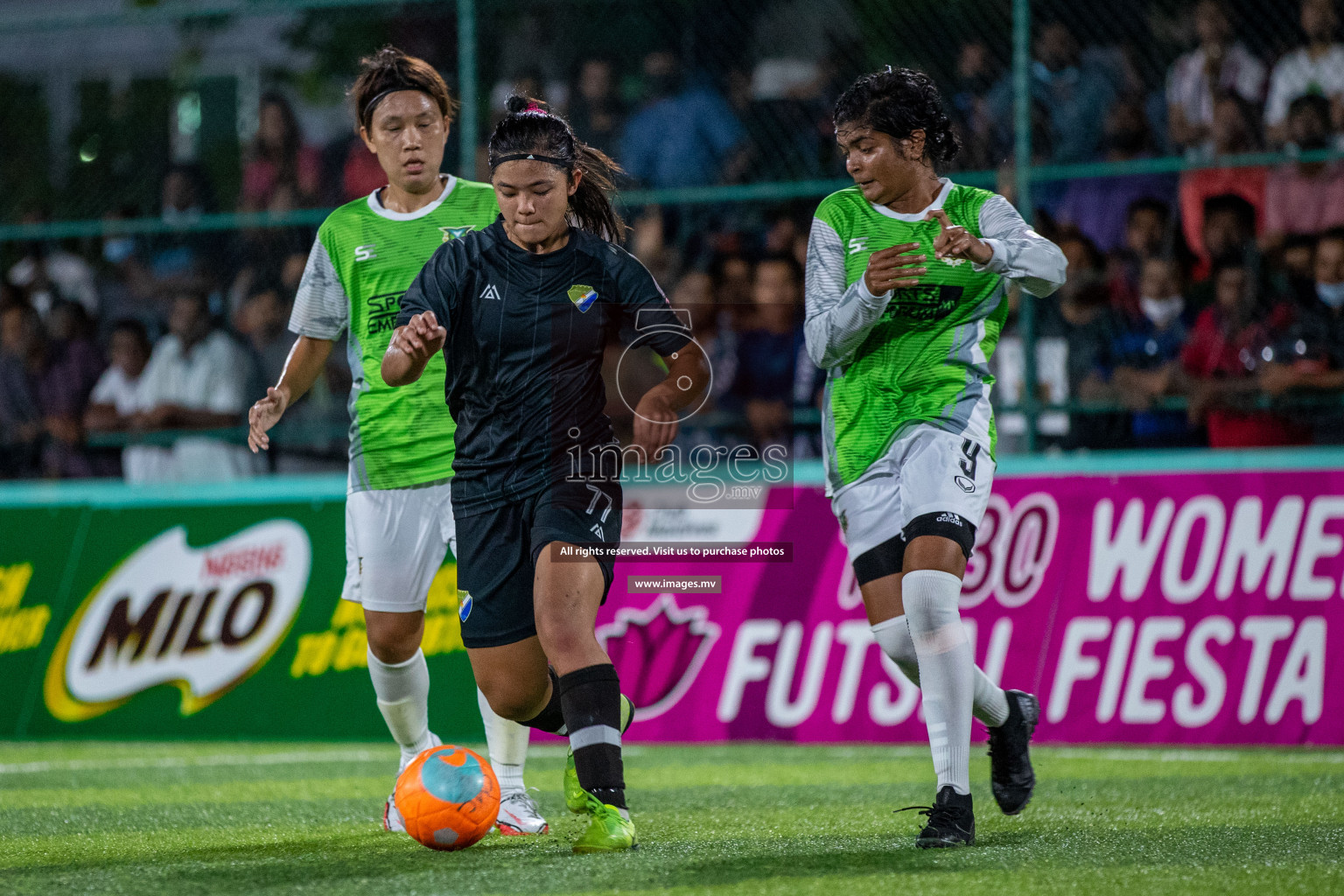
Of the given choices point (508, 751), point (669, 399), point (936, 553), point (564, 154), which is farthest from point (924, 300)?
point (508, 751)

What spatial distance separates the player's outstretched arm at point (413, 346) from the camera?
4.57 metres

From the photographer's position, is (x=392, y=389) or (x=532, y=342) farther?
(x=392, y=389)

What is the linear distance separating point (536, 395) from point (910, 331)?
120 centimetres

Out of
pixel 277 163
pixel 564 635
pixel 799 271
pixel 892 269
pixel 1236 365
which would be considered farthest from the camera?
pixel 277 163

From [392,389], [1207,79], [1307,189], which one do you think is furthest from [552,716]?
[1207,79]

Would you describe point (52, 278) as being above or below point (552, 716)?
above

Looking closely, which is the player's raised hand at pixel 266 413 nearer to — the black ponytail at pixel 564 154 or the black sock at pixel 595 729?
the black ponytail at pixel 564 154

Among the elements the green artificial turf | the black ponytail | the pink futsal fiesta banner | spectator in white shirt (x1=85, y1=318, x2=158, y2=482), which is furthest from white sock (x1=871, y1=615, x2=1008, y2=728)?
spectator in white shirt (x1=85, y1=318, x2=158, y2=482)

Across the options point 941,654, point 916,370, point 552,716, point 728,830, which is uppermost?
point 916,370

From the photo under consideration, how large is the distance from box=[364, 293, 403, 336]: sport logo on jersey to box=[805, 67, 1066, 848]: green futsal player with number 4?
1.41 metres

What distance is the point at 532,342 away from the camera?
4855 mm

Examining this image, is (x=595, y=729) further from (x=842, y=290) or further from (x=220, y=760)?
(x=220, y=760)

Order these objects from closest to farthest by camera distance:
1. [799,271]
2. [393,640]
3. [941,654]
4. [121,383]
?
[941,654], [393,640], [799,271], [121,383]

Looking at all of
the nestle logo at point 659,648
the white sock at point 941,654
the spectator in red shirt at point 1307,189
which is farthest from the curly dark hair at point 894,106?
the spectator in red shirt at point 1307,189
